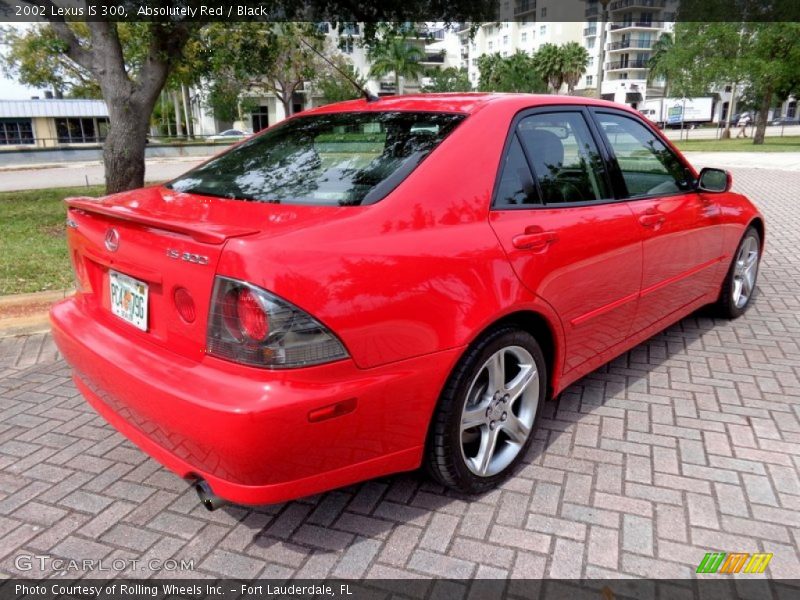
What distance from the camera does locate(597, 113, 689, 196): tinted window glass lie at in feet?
11.2

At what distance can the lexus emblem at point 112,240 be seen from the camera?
2363mm

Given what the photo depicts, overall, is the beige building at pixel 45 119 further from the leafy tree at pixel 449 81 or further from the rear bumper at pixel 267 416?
the rear bumper at pixel 267 416

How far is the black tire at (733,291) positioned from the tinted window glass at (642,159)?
3.56 feet

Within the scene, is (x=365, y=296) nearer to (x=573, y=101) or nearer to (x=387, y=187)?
(x=387, y=187)

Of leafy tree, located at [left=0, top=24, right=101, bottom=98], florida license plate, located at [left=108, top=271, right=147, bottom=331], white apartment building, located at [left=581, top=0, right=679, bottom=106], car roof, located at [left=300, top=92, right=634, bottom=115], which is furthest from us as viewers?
white apartment building, located at [left=581, top=0, right=679, bottom=106]

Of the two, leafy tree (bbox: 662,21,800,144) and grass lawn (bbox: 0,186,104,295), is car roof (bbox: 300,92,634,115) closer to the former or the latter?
grass lawn (bbox: 0,186,104,295)

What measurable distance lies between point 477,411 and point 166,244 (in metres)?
1.36

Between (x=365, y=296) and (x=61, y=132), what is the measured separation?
59.7 meters

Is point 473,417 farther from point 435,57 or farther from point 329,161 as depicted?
point 435,57

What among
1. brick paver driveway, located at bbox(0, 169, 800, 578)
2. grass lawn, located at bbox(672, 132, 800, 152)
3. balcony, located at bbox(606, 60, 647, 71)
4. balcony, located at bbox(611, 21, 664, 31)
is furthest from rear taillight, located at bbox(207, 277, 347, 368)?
balcony, located at bbox(611, 21, 664, 31)

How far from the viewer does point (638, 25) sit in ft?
286

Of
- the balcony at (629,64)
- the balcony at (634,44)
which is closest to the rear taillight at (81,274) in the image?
the balcony at (629,64)

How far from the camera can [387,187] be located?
232 centimetres

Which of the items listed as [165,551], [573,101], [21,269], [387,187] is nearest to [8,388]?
[165,551]
